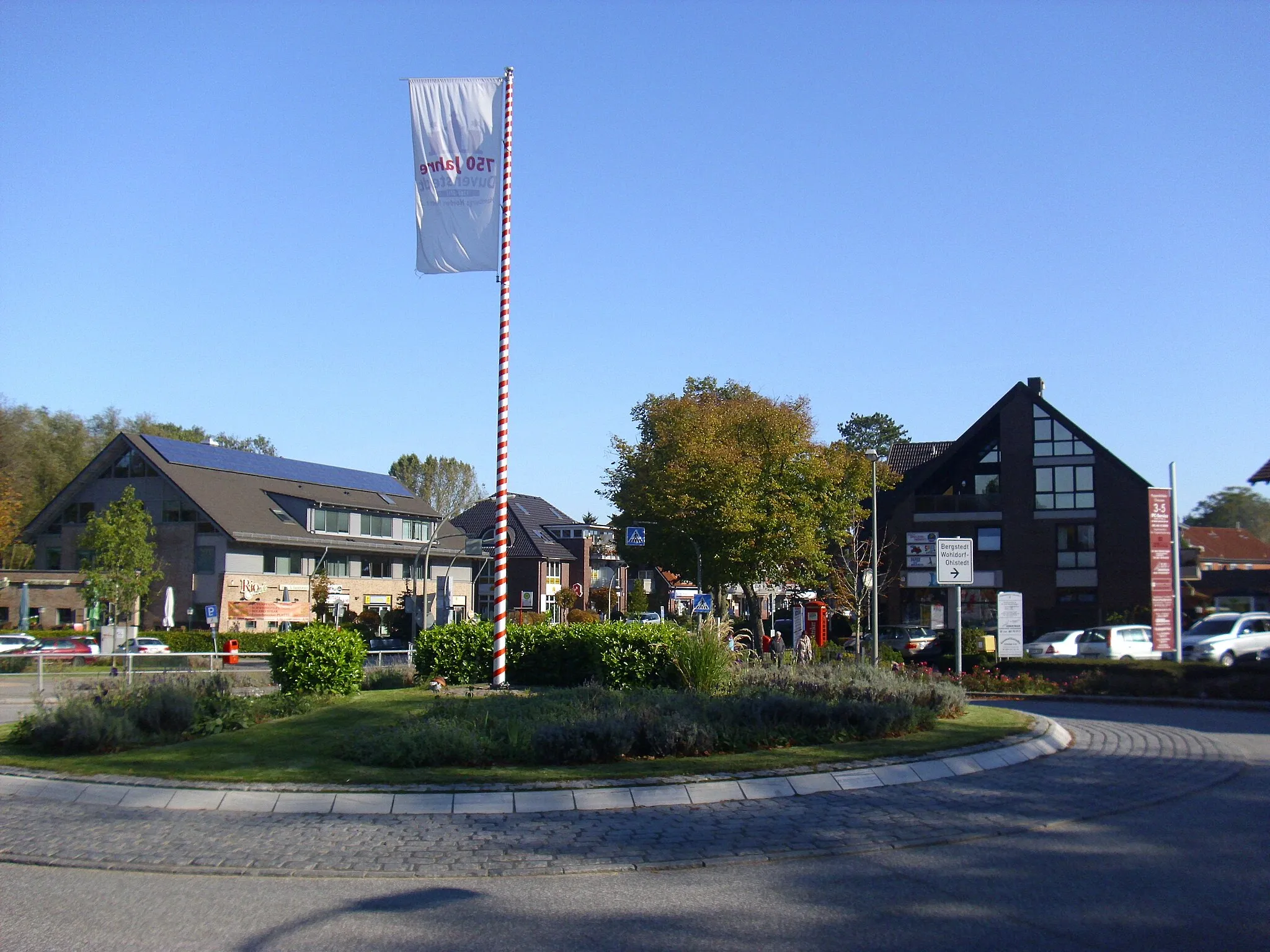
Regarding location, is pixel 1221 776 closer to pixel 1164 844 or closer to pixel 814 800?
pixel 1164 844

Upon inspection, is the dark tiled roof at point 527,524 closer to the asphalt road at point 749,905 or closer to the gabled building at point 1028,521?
the gabled building at point 1028,521

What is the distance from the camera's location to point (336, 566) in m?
60.3

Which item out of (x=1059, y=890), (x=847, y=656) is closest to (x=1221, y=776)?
(x=1059, y=890)

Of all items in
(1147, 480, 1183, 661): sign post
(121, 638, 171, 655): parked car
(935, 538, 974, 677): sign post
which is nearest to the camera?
(935, 538, 974, 677): sign post

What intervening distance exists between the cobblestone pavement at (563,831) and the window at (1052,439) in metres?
48.1

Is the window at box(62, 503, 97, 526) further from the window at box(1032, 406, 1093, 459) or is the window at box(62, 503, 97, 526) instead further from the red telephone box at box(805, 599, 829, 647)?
the window at box(1032, 406, 1093, 459)

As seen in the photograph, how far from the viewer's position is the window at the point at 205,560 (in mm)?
54250

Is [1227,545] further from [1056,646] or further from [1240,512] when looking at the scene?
[1056,646]

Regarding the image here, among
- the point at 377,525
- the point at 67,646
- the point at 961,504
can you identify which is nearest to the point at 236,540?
the point at 67,646

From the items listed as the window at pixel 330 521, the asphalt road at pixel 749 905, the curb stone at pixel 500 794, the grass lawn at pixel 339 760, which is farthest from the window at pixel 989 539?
the asphalt road at pixel 749 905

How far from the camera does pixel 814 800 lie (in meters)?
9.75

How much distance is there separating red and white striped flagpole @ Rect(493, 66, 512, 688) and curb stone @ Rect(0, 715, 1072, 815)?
23.4ft

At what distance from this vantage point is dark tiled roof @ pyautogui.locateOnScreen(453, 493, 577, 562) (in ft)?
252

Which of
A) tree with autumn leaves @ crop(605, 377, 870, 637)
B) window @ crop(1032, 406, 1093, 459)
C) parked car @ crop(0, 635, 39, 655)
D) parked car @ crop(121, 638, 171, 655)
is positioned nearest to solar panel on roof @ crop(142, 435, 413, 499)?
parked car @ crop(121, 638, 171, 655)
